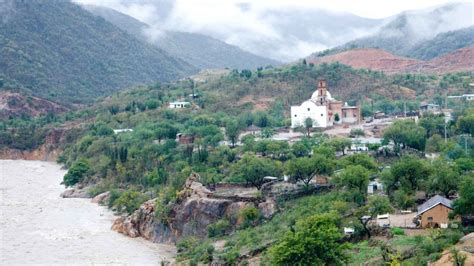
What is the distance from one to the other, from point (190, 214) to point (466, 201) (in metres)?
21.2

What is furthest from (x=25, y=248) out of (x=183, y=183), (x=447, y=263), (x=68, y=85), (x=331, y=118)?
(x=68, y=85)

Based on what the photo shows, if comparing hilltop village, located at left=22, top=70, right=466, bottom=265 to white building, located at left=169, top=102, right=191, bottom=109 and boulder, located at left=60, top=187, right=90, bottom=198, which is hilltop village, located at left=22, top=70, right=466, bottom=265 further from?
white building, located at left=169, top=102, right=191, bottom=109

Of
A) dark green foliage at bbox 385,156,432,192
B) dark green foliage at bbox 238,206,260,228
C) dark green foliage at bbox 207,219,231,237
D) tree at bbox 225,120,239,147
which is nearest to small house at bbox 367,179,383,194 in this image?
dark green foliage at bbox 385,156,432,192

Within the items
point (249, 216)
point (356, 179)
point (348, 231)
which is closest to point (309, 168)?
point (249, 216)

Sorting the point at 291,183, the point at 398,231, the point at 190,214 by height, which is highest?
the point at 291,183

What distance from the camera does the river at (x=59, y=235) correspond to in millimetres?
48906

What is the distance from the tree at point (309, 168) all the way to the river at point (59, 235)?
9408 millimetres

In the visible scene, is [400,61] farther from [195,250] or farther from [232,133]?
[195,250]

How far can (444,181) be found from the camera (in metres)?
43.7

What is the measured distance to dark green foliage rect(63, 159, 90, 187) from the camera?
82375 millimetres

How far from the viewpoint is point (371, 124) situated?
85.3 m

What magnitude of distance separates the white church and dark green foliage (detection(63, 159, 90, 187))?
22.3m

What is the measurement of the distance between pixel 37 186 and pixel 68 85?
329 feet

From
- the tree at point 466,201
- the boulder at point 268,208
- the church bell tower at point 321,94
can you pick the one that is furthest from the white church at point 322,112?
the tree at point 466,201
